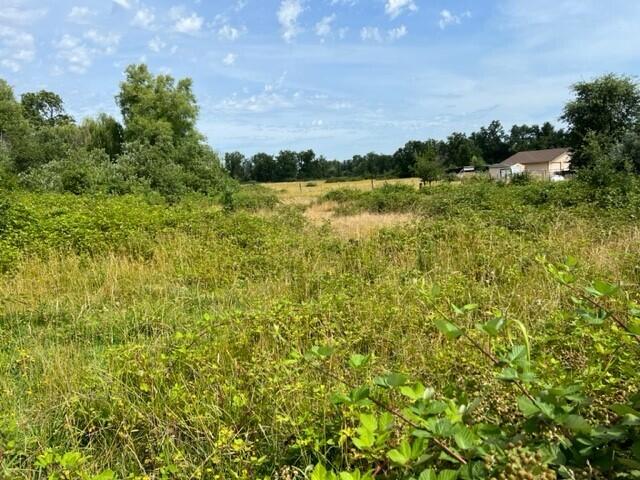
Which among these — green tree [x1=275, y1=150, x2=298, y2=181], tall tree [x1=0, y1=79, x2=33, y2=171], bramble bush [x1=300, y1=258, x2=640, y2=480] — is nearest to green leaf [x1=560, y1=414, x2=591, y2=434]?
bramble bush [x1=300, y1=258, x2=640, y2=480]

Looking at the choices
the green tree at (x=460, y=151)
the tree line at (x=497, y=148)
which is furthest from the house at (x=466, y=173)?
the green tree at (x=460, y=151)

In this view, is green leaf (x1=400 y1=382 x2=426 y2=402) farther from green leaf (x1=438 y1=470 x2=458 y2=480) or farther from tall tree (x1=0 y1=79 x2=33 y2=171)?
tall tree (x1=0 y1=79 x2=33 y2=171)

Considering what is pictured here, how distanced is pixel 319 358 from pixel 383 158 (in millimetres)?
102697

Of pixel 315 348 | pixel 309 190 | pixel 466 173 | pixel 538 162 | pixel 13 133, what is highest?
pixel 13 133

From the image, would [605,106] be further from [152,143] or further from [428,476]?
[428,476]

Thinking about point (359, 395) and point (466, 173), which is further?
point (466, 173)

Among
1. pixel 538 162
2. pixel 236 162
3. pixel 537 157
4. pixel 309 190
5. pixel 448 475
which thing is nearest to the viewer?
pixel 448 475

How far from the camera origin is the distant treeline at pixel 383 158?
84931 mm

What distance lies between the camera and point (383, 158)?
102 m

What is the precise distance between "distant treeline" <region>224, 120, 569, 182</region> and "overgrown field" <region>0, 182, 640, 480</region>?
7793cm

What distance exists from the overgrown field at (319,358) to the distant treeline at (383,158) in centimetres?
7793

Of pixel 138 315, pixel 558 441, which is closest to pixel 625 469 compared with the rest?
pixel 558 441

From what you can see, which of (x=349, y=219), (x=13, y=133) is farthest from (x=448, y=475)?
(x=13, y=133)

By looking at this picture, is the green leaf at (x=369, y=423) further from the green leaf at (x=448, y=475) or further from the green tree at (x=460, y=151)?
the green tree at (x=460, y=151)
